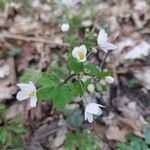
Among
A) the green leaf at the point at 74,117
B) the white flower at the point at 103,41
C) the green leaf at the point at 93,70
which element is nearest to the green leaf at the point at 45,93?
the green leaf at the point at 93,70

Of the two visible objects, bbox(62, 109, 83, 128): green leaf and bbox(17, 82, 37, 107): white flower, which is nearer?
bbox(17, 82, 37, 107): white flower

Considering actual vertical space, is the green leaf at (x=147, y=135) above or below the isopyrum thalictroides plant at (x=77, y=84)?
below

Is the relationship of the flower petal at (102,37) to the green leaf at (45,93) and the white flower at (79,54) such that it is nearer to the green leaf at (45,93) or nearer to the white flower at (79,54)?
the white flower at (79,54)

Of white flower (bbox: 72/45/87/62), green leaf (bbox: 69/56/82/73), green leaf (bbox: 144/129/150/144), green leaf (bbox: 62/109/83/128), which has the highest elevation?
white flower (bbox: 72/45/87/62)

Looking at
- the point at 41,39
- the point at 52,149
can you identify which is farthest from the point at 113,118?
the point at 41,39

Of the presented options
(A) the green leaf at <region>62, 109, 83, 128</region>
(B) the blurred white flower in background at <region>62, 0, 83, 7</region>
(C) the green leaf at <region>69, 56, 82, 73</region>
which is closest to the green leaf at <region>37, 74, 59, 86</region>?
(C) the green leaf at <region>69, 56, 82, 73</region>

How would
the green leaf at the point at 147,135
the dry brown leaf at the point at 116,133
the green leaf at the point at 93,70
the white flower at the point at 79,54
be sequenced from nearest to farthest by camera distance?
the white flower at the point at 79,54 → the green leaf at the point at 93,70 → the green leaf at the point at 147,135 → the dry brown leaf at the point at 116,133

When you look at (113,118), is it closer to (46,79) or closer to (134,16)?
(46,79)

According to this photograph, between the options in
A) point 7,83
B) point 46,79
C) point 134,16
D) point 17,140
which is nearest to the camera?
point 46,79

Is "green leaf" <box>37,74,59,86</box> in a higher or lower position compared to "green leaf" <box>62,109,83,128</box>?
higher

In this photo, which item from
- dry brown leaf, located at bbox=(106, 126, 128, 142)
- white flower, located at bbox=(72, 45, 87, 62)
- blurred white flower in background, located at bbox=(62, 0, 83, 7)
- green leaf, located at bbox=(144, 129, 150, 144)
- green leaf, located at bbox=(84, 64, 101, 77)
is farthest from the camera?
blurred white flower in background, located at bbox=(62, 0, 83, 7)

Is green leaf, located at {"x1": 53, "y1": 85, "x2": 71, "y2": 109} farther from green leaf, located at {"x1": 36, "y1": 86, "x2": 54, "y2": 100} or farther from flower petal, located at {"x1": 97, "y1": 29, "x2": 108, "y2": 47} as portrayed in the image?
flower petal, located at {"x1": 97, "y1": 29, "x2": 108, "y2": 47}
